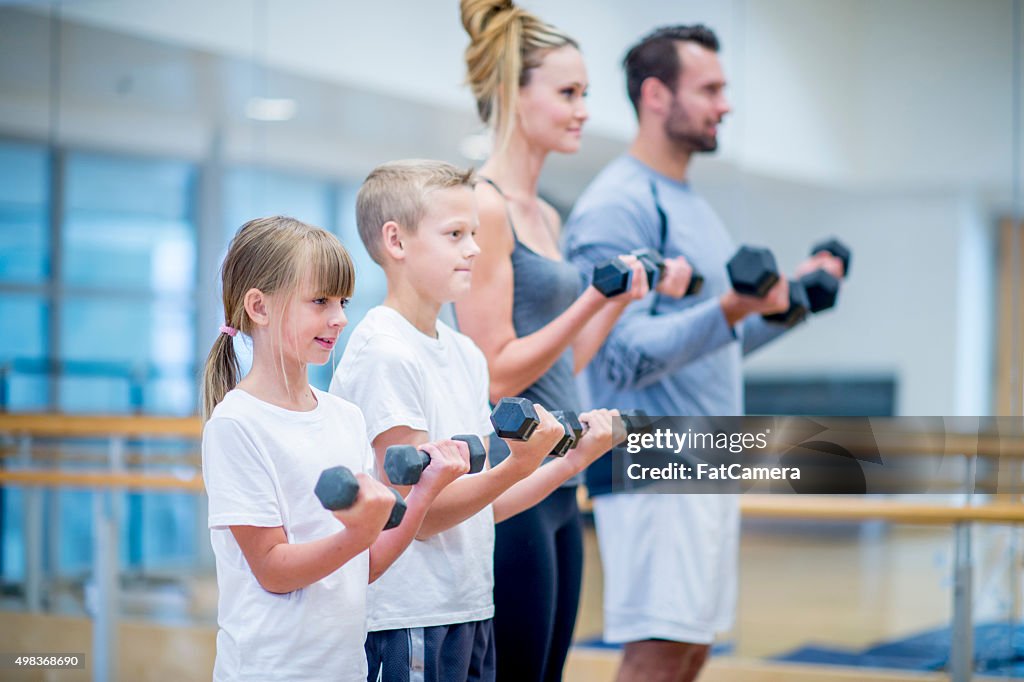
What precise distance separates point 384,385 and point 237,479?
9.7 inches

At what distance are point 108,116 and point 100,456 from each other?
4.32ft

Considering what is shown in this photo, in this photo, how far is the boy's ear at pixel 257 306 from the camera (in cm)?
132

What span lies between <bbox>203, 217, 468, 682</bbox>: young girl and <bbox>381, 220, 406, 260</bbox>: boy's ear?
6.4 inches

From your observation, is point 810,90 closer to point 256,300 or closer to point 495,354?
point 495,354

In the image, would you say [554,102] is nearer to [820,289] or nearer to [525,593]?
[820,289]

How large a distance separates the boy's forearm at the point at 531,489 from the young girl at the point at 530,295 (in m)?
0.12

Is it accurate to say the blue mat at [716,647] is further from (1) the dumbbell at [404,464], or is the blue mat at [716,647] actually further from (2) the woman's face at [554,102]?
(1) the dumbbell at [404,464]

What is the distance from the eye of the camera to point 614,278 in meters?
1.74

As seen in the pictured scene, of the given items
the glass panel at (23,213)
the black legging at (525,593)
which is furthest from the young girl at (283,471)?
the glass panel at (23,213)

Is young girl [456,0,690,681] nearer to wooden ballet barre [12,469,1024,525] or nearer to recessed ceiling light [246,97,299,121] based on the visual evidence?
wooden ballet barre [12,469,1024,525]

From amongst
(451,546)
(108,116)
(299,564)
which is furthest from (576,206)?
(108,116)

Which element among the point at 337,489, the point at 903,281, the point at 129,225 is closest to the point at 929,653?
the point at 903,281

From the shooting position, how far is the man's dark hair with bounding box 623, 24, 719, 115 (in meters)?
2.34

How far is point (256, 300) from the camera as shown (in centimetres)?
133
